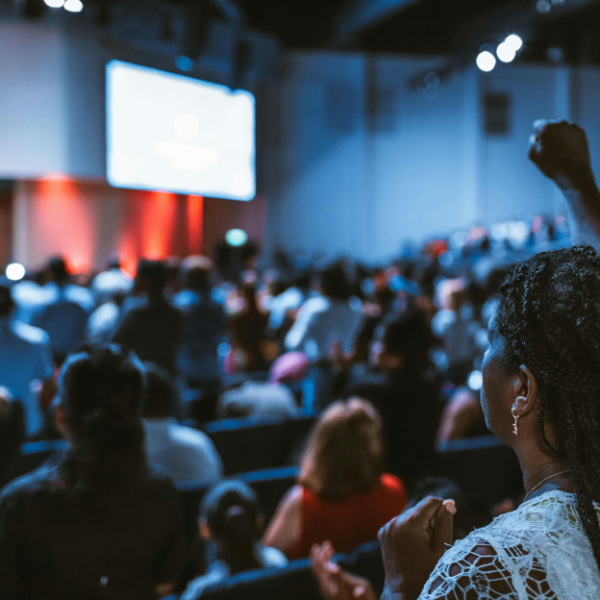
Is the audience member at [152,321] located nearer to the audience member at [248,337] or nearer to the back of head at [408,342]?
the audience member at [248,337]

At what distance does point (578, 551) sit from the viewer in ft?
2.25

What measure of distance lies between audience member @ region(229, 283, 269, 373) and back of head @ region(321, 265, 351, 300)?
42.8 inches

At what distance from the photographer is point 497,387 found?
78 centimetres

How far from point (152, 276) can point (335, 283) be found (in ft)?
3.69

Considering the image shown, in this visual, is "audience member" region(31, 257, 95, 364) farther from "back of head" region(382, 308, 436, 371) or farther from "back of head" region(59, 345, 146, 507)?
"back of head" region(59, 345, 146, 507)

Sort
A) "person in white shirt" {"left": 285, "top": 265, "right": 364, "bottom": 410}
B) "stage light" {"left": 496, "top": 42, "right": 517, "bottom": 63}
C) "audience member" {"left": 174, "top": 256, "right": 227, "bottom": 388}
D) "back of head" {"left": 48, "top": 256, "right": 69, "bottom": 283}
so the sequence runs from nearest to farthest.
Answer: "person in white shirt" {"left": 285, "top": 265, "right": 364, "bottom": 410} → "audience member" {"left": 174, "top": 256, "right": 227, "bottom": 388} → "back of head" {"left": 48, "top": 256, "right": 69, "bottom": 283} → "stage light" {"left": 496, "top": 42, "right": 517, "bottom": 63}

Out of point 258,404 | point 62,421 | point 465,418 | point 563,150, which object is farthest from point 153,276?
point 563,150

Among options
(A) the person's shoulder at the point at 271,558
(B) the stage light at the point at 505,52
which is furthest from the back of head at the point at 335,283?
(B) the stage light at the point at 505,52

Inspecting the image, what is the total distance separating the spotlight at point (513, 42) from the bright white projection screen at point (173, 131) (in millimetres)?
3899

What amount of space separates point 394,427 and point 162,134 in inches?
342

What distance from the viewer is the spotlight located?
8148 mm

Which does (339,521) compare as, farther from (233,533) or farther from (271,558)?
(233,533)

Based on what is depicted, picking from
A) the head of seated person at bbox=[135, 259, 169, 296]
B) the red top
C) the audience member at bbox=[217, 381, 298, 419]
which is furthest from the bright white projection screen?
Result: the red top

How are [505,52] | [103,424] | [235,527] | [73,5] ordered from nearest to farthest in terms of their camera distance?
[103,424]
[235,527]
[73,5]
[505,52]
